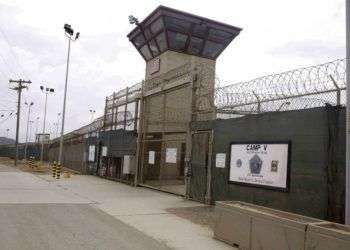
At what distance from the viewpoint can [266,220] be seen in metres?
9.12

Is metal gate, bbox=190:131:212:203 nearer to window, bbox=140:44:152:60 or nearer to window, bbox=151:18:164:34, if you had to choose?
window, bbox=151:18:164:34

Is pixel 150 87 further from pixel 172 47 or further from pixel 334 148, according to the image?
pixel 334 148

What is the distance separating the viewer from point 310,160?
12.4m

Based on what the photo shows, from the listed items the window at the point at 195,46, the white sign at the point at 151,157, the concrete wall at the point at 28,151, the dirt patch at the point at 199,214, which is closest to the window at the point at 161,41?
the window at the point at 195,46

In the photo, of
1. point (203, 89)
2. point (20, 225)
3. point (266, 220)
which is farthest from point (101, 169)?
point (266, 220)

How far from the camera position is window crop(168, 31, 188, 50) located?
118 feet

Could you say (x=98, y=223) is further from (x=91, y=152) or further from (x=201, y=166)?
(x=91, y=152)

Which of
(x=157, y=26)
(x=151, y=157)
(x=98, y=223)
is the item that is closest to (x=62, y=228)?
(x=98, y=223)

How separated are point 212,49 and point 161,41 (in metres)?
4.06

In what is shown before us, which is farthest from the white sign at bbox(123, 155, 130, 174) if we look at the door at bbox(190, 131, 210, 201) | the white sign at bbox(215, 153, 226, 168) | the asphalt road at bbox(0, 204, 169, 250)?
the asphalt road at bbox(0, 204, 169, 250)

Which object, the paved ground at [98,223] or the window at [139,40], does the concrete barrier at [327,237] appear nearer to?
the paved ground at [98,223]

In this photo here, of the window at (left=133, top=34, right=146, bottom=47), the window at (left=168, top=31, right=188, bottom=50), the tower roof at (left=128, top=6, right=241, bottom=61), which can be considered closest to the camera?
the tower roof at (left=128, top=6, right=241, bottom=61)

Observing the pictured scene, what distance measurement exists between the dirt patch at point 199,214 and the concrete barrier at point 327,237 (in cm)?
492

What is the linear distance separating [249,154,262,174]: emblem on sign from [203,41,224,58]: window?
78.5 ft
